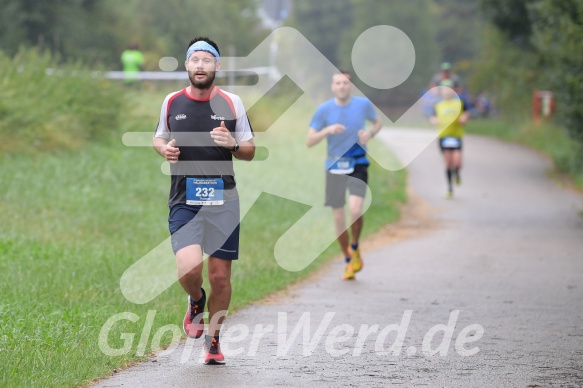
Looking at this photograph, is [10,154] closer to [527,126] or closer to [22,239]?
[22,239]

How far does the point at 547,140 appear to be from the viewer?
108 feet

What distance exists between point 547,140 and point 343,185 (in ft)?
71.6

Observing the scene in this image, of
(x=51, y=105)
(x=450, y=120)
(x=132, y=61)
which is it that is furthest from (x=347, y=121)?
(x=132, y=61)

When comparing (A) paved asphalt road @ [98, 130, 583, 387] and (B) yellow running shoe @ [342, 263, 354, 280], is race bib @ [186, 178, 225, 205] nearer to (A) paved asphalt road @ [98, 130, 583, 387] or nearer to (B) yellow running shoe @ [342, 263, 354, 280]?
(A) paved asphalt road @ [98, 130, 583, 387]

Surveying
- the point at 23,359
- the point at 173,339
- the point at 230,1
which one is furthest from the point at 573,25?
the point at 230,1

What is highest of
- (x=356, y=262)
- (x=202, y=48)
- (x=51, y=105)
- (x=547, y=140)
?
(x=202, y=48)

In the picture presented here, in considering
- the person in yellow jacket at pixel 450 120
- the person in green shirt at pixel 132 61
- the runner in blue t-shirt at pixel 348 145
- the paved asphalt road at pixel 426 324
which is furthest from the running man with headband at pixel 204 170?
the person in green shirt at pixel 132 61

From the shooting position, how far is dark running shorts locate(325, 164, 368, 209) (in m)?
12.3

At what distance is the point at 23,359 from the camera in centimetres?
721

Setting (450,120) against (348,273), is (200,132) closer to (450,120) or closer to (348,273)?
(348,273)

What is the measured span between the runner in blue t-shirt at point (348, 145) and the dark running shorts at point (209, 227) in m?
4.49

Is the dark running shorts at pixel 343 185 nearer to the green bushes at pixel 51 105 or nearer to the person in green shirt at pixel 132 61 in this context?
the green bushes at pixel 51 105

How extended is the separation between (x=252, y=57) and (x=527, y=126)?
978cm

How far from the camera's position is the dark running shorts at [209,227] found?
25.1 feet
